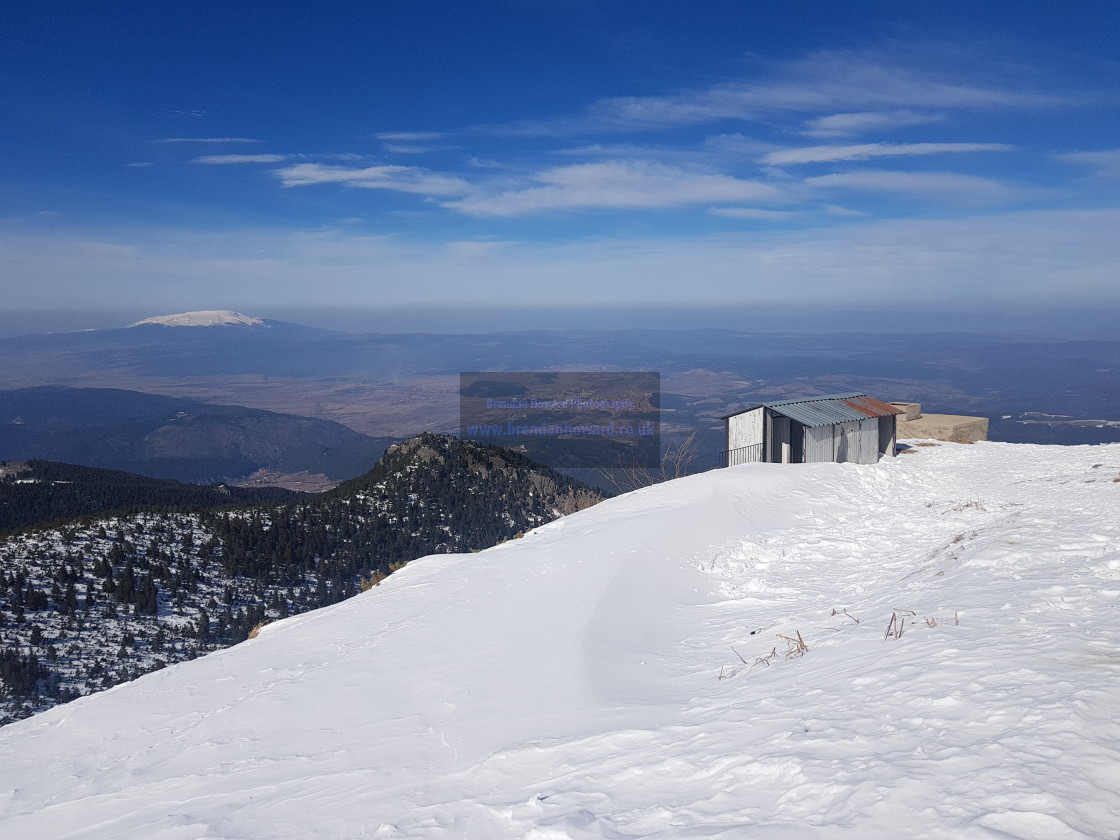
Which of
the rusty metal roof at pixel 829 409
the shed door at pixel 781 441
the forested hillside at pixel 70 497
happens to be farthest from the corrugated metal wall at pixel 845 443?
the forested hillside at pixel 70 497

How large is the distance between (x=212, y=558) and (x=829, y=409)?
21.5 metres

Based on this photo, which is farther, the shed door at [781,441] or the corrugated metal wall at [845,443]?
the shed door at [781,441]

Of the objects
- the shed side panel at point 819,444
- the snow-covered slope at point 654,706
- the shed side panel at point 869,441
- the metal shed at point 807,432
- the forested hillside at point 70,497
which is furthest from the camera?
the forested hillside at point 70,497

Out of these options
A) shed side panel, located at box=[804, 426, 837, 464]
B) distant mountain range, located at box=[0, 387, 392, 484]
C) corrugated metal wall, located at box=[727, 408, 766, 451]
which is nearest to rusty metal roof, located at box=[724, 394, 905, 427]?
corrugated metal wall, located at box=[727, 408, 766, 451]

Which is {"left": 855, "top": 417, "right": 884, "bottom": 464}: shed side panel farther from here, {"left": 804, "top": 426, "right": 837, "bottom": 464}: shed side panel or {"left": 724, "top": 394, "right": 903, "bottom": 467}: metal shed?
{"left": 804, "top": 426, "right": 837, "bottom": 464}: shed side panel

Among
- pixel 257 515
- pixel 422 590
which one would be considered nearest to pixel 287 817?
pixel 422 590

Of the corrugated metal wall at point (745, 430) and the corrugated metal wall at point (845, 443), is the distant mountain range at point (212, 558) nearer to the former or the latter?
the corrugated metal wall at point (745, 430)

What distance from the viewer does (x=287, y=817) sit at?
14.5ft

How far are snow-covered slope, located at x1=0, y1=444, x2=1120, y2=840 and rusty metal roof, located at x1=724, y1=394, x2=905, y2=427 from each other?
777 cm

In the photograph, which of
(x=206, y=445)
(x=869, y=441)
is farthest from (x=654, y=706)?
(x=206, y=445)

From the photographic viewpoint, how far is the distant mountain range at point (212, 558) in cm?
1670

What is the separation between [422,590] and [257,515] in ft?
61.5

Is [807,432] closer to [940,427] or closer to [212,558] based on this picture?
[940,427]

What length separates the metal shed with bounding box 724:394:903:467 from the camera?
1891 cm
